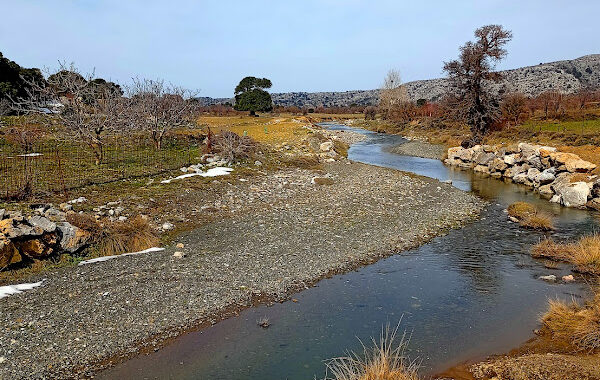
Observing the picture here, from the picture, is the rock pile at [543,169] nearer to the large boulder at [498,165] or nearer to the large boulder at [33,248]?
the large boulder at [498,165]

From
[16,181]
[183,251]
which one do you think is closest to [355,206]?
[183,251]

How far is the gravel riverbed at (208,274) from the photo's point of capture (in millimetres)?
8352

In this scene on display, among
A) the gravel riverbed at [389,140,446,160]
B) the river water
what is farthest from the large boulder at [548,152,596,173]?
the gravel riverbed at [389,140,446,160]

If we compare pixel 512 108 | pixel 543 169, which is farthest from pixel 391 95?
pixel 543 169

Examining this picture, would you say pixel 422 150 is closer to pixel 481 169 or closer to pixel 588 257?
pixel 481 169

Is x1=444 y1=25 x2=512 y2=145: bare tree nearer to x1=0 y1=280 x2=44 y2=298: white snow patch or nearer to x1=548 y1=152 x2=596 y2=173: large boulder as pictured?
x1=548 y1=152 x2=596 y2=173: large boulder

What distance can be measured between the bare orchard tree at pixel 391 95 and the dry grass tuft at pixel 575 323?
85.9 m

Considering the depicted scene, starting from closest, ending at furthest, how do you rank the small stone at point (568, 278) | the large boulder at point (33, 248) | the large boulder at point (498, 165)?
the large boulder at point (33, 248) < the small stone at point (568, 278) < the large boulder at point (498, 165)

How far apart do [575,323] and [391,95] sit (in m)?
96.1

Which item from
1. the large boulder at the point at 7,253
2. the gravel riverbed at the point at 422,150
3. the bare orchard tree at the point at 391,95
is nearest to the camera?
the large boulder at the point at 7,253

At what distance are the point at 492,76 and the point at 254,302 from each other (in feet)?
132

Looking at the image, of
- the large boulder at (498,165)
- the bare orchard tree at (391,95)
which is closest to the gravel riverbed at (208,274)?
the large boulder at (498,165)

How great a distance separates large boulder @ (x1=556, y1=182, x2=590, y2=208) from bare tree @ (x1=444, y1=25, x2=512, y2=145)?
20.9 meters

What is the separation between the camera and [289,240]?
1489 cm
